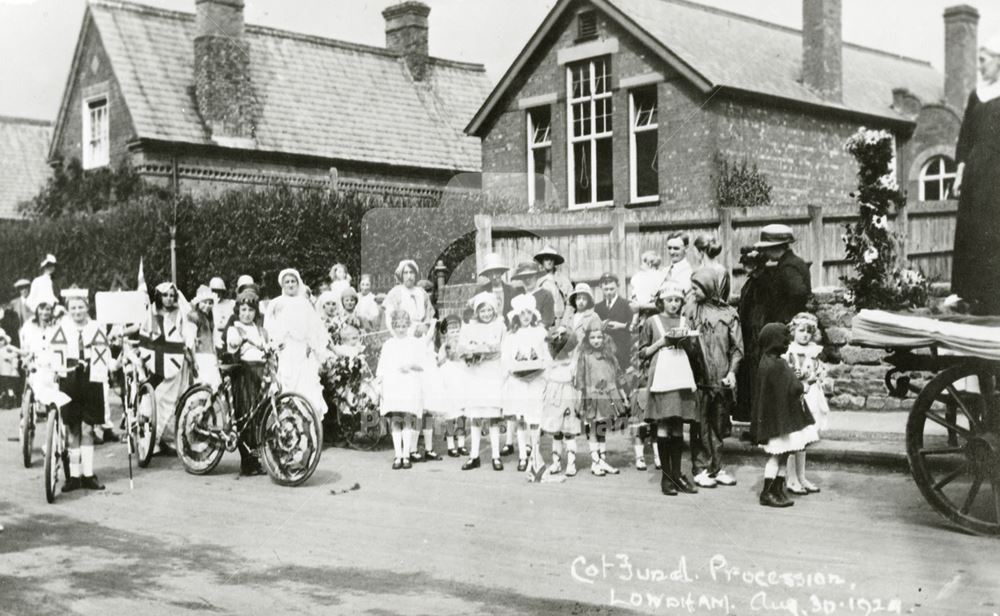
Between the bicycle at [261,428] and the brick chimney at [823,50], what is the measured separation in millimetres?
16038

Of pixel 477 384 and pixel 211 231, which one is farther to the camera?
pixel 211 231

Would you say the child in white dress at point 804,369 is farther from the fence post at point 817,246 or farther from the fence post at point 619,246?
the fence post at point 619,246

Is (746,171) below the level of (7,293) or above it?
above

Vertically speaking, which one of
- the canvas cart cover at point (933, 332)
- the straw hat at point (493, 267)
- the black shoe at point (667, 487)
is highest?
the straw hat at point (493, 267)

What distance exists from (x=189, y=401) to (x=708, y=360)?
16.7ft

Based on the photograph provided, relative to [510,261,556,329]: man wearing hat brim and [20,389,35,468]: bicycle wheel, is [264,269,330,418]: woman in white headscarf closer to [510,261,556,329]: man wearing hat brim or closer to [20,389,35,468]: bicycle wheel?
[510,261,556,329]: man wearing hat brim

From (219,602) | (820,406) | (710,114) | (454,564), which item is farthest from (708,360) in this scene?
(710,114)

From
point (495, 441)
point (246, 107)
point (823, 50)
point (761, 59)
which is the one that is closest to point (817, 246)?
point (495, 441)

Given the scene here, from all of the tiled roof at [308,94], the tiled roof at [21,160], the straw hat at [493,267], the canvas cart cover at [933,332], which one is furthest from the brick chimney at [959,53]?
the tiled roof at [21,160]

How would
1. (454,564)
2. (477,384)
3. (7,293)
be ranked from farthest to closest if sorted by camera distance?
(7,293) → (477,384) → (454,564)

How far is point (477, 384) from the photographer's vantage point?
1098 cm

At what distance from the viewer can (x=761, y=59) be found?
78.0 ft

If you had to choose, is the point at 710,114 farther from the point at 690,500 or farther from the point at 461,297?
the point at 690,500

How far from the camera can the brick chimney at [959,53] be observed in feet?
30.9
